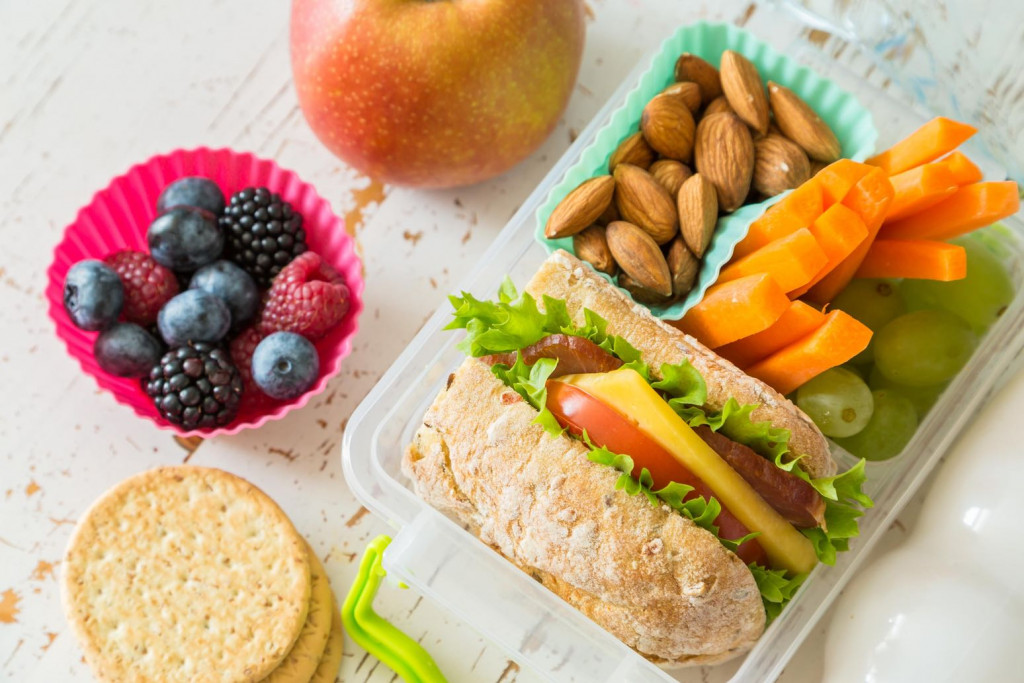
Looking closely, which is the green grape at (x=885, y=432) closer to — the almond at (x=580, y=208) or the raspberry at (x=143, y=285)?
the almond at (x=580, y=208)

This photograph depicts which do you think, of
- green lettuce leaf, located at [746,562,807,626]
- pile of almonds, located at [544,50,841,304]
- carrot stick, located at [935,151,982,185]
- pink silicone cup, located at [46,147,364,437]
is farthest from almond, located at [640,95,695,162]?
green lettuce leaf, located at [746,562,807,626]

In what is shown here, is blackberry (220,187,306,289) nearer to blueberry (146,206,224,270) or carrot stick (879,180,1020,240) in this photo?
blueberry (146,206,224,270)

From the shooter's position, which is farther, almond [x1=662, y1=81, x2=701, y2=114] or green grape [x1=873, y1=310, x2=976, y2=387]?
almond [x1=662, y1=81, x2=701, y2=114]

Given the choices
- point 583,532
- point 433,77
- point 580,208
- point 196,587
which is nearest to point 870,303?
point 580,208

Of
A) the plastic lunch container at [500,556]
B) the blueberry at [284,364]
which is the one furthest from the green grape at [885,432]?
the blueberry at [284,364]

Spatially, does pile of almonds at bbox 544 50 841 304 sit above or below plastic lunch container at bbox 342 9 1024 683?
above

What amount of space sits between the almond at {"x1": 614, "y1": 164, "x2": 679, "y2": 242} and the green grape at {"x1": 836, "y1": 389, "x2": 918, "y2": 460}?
349mm

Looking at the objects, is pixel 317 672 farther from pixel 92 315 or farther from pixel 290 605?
pixel 92 315

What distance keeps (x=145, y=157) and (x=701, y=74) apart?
0.88 m

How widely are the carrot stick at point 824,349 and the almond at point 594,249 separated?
25cm

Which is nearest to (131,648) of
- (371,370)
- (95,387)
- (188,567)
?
(188,567)

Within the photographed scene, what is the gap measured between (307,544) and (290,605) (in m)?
0.11

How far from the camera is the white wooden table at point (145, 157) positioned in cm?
135

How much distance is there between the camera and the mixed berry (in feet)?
4.19
